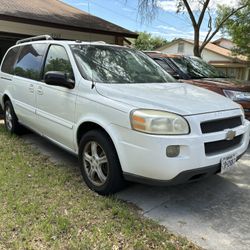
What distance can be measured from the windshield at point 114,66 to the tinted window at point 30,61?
0.95m

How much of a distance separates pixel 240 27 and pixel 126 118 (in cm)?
2030

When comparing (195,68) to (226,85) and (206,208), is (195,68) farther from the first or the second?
(206,208)

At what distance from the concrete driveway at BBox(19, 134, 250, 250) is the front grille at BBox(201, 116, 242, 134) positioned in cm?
90

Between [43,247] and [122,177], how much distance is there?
3.86 ft

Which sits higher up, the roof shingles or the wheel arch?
the roof shingles

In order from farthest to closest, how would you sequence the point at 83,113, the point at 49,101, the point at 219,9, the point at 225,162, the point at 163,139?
1. the point at 219,9
2. the point at 49,101
3. the point at 83,113
4. the point at 225,162
5. the point at 163,139

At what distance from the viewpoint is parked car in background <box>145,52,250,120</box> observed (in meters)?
6.15

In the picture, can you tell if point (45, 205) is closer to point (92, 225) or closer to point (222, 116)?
point (92, 225)

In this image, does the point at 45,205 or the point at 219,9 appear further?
the point at 219,9

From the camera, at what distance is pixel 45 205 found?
145 inches

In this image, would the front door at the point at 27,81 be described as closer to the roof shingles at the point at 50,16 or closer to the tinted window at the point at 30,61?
the tinted window at the point at 30,61

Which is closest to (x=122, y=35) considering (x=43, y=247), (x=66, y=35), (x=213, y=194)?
(x=66, y=35)

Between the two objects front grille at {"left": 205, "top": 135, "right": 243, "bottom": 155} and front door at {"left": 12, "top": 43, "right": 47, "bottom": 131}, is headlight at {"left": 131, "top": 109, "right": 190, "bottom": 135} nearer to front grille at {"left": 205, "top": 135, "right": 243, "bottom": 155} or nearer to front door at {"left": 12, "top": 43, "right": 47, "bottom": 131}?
front grille at {"left": 205, "top": 135, "right": 243, "bottom": 155}

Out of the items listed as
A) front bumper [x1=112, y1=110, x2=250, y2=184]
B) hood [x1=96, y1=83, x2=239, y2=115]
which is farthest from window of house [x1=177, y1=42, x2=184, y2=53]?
front bumper [x1=112, y1=110, x2=250, y2=184]
